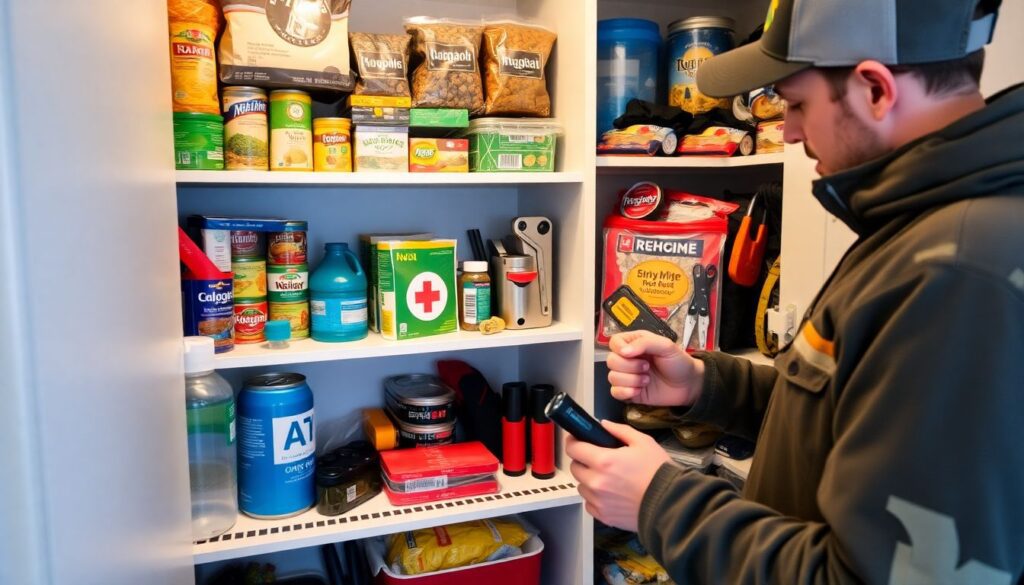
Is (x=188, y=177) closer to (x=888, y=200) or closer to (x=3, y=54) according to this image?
(x=3, y=54)

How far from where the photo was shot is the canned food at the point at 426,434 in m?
1.58

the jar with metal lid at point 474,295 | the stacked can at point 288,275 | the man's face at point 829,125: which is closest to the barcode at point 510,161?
the jar with metal lid at point 474,295

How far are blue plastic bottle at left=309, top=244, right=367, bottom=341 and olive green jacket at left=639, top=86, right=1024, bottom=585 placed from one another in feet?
2.89

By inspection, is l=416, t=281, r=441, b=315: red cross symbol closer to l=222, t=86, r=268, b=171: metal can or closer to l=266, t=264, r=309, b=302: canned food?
l=266, t=264, r=309, b=302: canned food

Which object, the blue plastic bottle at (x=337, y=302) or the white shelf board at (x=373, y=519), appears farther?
the blue plastic bottle at (x=337, y=302)

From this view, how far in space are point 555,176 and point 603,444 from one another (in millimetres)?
771

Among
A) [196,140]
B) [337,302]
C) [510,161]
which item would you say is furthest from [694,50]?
[196,140]

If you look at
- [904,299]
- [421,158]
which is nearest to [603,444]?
[904,299]

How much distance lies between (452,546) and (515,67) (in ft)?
3.47

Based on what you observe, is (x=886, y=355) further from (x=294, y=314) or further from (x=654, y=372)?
(x=294, y=314)

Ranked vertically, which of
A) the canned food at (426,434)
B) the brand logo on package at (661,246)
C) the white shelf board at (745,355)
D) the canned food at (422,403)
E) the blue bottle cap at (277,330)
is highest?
the brand logo on package at (661,246)

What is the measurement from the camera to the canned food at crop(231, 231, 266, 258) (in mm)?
1402

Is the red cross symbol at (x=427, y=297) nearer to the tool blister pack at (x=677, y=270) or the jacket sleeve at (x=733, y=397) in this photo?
the tool blister pack at (x=677, y=270)

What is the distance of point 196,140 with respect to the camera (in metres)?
1.27
